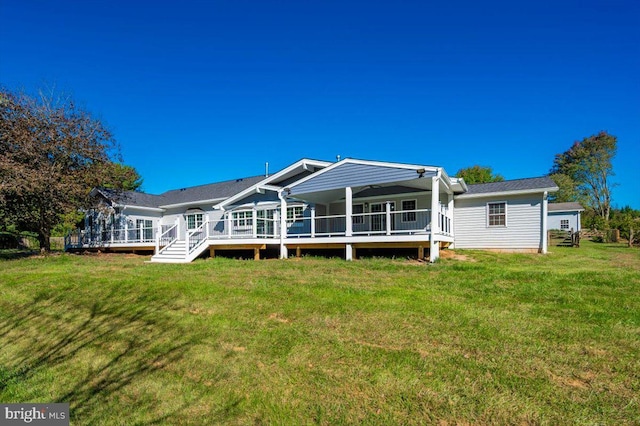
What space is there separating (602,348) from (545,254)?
1175cm

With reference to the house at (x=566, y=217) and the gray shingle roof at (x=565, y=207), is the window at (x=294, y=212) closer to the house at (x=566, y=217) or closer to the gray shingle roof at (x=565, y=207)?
the house at (x=566, y=217)

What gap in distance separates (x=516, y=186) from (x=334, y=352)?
14686mm

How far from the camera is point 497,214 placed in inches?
635

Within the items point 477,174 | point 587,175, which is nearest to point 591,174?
point 587,175

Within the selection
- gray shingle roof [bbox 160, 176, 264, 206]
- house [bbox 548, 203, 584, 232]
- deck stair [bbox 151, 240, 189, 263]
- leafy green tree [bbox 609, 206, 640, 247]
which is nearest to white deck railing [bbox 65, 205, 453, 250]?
deck stair [bbox 151, 240, 189, 263]

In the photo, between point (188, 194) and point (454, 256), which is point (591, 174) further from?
point (188, 194)

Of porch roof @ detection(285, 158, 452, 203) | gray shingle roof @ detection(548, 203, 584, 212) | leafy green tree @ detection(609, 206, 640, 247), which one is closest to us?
porch roof @ detection(285, 158, 452, 203)

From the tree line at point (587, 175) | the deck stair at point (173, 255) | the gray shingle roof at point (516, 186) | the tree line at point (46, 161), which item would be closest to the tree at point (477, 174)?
the tree line at point (587, 175)

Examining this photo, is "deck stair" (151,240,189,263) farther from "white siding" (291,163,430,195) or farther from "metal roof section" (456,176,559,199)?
"metal roof section" (456,176,559,199)

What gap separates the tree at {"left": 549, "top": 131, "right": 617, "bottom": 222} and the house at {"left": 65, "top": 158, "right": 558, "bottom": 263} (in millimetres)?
38745

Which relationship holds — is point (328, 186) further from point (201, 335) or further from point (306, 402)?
point (306, 402)

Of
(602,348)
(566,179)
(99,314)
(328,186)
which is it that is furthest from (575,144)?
(99,314)

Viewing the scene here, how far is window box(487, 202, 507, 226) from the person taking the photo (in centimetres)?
1596

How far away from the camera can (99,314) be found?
21.8 ft
